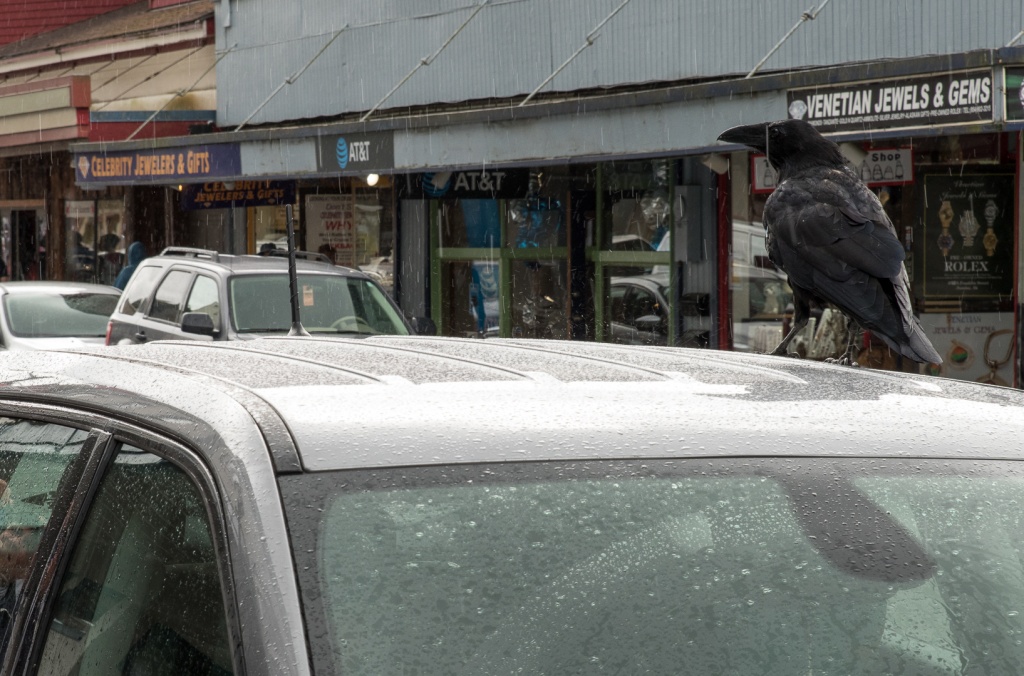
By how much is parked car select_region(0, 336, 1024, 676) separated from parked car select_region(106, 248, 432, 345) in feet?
27.4

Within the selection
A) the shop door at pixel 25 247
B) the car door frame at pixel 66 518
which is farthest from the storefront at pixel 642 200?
the shop door at pixel 25 247

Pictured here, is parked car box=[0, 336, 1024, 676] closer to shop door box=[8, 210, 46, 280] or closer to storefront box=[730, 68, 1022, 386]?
storefront box=[730, 68, 1022, 386]

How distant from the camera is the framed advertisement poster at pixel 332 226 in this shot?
18578 millimetres

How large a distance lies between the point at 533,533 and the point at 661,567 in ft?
0.56

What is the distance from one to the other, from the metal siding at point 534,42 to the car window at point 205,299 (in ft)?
16.4

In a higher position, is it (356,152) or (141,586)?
(356,152)

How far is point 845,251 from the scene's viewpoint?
5254 mm

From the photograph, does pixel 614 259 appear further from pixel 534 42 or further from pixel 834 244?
pixel 834 244

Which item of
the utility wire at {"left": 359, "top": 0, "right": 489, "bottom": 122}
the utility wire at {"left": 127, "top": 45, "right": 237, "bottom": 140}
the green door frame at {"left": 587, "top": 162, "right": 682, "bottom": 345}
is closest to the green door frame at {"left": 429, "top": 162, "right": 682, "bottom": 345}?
the green door frame at {"left": 587, "top": 162, "right": 682, "bottom": 345}

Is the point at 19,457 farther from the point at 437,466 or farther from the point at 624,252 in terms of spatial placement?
the point at 624,252

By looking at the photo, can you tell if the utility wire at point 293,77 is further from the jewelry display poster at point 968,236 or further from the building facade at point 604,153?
the jewelry display poster at point 968,236

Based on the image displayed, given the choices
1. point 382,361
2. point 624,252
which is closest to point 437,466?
point 382,361

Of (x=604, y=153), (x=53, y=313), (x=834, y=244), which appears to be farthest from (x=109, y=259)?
(x=834, y=244)

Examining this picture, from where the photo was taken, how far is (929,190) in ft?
37.2
